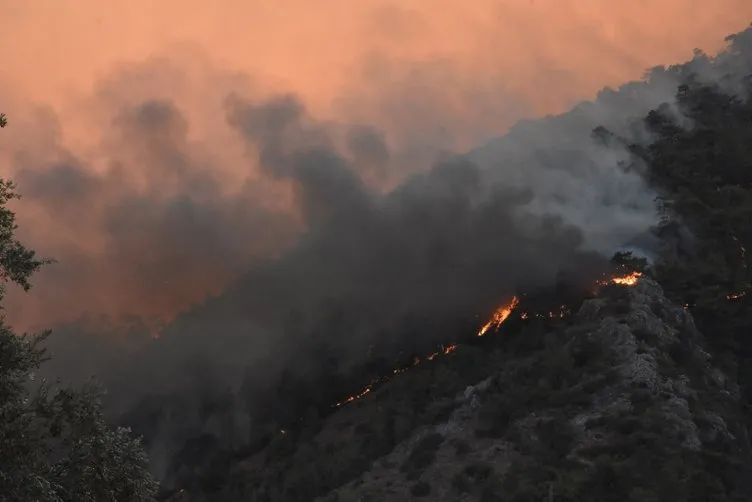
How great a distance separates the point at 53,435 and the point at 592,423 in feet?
172

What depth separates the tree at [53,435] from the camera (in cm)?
1759

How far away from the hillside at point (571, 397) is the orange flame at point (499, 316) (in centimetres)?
133

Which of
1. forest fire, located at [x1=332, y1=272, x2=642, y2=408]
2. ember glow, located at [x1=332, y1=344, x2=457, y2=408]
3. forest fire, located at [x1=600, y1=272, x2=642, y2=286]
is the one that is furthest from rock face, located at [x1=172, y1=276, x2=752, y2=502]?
ember glow, located at [x1=332, y1=344, x2=457, y2=408]

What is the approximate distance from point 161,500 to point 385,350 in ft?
124

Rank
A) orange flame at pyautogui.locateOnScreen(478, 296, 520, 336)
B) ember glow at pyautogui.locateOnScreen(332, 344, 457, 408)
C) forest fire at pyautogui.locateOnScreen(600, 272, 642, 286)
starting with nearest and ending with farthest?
forest fire at pyautogui.locateOnScreen(600, 272, 642, 286) → orange flame at pyautogui.locateOnScreen(478, 296, 520, 336) → ember glow at pyautogui.locateOnScreen(332, 344, 457, 408)

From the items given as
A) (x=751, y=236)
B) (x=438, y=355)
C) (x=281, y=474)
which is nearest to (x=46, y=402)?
(x=281, y=474)

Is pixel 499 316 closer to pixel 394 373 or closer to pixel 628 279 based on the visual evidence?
pixel 394 373

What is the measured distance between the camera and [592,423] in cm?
6225

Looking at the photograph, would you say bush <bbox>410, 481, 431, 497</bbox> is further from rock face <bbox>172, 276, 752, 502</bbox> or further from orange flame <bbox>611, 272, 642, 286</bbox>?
orange flame <bbox>611, 272, 642, 286</bbox>

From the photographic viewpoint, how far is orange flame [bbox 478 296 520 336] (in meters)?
97.9

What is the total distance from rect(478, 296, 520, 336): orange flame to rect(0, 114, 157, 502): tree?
81.6 m

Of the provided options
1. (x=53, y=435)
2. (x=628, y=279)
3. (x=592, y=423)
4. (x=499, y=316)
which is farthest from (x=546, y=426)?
(x=53, y=435)

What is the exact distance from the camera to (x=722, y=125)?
119 meters

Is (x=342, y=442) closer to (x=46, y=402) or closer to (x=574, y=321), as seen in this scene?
(x=574, y=321)
